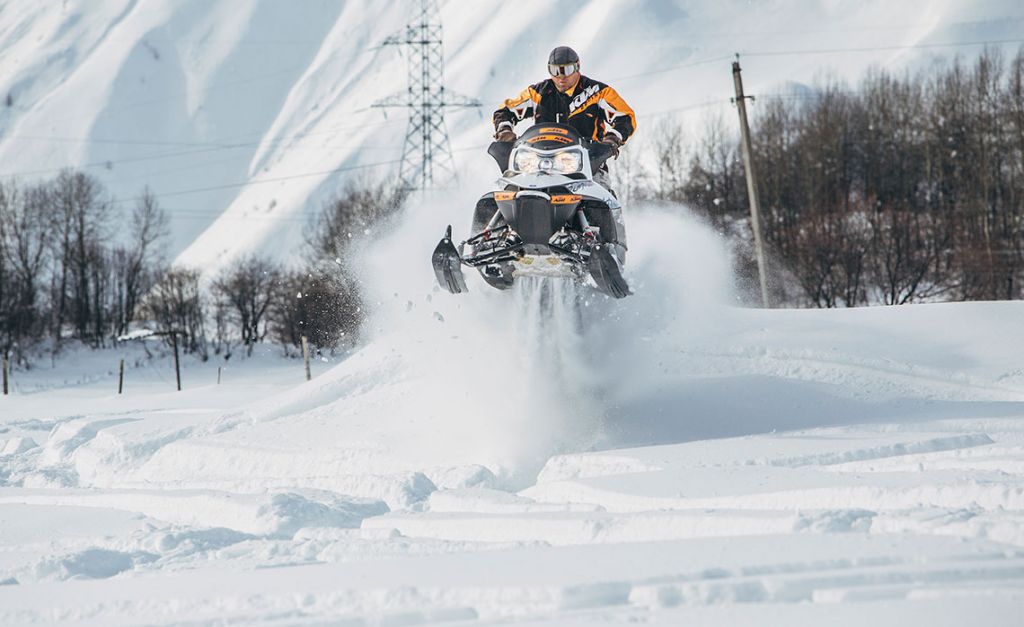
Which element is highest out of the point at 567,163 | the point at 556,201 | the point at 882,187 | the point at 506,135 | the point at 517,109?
the point at 882,187

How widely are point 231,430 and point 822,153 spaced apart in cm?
3863

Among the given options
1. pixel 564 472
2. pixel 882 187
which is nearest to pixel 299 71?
pixel 882 187

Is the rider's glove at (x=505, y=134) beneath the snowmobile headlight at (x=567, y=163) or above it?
above

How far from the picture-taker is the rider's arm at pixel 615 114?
977cm

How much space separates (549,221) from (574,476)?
218 centimetres

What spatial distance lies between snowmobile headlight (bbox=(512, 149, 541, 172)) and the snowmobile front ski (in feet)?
2.71

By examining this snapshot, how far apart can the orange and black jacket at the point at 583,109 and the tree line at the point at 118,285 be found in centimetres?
2874

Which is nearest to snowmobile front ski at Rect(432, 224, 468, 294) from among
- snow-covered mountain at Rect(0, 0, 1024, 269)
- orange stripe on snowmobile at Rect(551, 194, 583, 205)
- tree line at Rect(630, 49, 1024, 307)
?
orange stripe on snowmobile at Rect(551, 194, 583, 205)

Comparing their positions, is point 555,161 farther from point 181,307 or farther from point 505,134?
point 181,307

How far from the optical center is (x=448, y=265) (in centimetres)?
923

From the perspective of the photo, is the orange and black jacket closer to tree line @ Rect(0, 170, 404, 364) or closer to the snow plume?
the snow plume

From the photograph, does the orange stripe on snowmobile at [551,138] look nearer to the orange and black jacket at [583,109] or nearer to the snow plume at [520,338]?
the orange and black jacket at [583,109]

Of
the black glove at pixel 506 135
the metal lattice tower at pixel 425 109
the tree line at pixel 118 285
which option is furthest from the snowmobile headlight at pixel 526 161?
the tree line at pixel 118 285

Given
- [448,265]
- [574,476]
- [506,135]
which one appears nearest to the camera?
[574,476]
